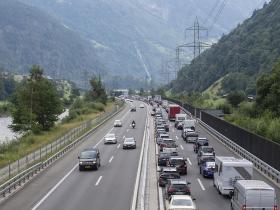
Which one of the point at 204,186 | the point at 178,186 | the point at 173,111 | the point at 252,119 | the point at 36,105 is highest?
the point at 36,105

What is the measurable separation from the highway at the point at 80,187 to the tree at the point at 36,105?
26.4 m

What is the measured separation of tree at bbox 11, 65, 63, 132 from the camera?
76.2 m

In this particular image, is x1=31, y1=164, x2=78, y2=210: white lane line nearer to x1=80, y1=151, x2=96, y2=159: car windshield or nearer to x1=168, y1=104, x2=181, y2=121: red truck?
x1=80, y1=151, x2=96, y2=159: car windshield

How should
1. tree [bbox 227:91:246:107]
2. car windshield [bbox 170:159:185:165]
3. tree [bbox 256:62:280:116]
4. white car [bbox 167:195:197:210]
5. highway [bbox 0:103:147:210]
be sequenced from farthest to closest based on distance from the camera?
tree [bbox 227:91:246:107], tree [bbox 256:62:280:116], car windshield [bbox 170:159:185:165], highway [bbox 0:103:147:210], white car [bbox 167:195:197:210]

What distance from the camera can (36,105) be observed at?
3169 inches

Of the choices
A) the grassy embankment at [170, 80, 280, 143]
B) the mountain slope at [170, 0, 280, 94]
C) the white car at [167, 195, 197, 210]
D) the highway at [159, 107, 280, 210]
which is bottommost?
the highway at [159, 107, 280, 210]

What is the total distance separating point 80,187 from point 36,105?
160ft

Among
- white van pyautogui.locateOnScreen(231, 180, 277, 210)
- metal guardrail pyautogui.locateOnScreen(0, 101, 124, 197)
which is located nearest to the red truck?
metal guardrail pyautogui.locateOnScreen(0, 101, 124, 197)

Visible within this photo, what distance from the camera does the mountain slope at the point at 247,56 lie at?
500 feet

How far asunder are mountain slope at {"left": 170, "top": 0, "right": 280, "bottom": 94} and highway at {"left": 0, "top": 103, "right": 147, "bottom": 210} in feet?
308

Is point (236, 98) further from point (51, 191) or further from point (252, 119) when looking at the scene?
point (51, 191)

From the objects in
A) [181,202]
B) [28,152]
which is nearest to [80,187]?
[181,202]

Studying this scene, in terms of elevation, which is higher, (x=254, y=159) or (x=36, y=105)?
(x=36, y=105)

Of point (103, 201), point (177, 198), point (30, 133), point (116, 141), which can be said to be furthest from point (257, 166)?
point (30, 133)
